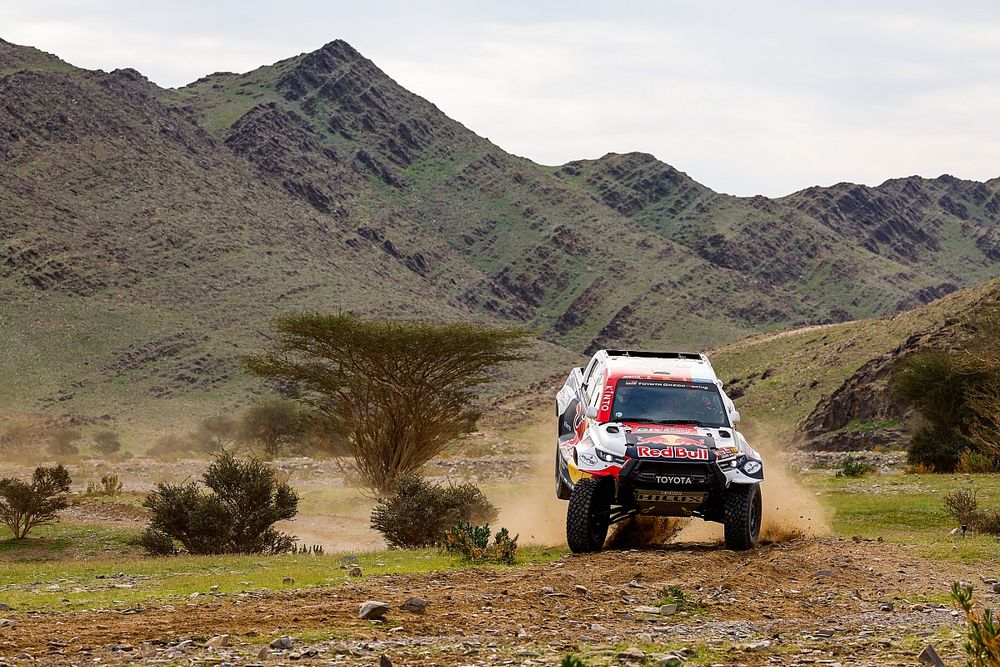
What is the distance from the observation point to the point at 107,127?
12800 cm

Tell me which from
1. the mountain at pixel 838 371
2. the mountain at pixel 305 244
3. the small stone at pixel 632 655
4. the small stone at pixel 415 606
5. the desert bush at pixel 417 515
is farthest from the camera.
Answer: the mountain at pixel 305 244

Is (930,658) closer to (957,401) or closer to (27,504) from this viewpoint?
(27,504)

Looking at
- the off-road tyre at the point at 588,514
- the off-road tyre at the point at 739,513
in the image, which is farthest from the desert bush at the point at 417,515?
the off-road tyre at the point at 739,513

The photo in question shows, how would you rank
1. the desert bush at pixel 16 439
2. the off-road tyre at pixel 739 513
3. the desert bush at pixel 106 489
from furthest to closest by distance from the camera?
the desert bush at pixel 16 439 < the desert bush at pixel 106 489 < the off-road tyre at pixel 739 513

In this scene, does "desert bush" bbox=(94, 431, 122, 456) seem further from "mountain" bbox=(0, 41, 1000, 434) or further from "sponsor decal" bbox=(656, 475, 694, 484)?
"sponsor decal" bbox=(656, 475, 694, 484)

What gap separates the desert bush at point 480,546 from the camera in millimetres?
14492

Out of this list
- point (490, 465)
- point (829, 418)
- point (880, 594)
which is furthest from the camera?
point (829, 418)

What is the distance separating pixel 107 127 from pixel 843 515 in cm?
12040

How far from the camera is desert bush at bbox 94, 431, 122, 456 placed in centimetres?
6687

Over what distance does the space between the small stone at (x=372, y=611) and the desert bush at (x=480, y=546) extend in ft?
15.5

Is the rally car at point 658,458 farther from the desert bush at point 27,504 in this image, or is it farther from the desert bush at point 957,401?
the desert bush at point 27,504

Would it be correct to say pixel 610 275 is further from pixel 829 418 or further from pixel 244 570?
pixel 244 570

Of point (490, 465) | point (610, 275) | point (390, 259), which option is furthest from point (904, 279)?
point (490, 465)

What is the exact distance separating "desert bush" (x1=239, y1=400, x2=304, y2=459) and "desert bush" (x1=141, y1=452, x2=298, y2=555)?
122 feet
